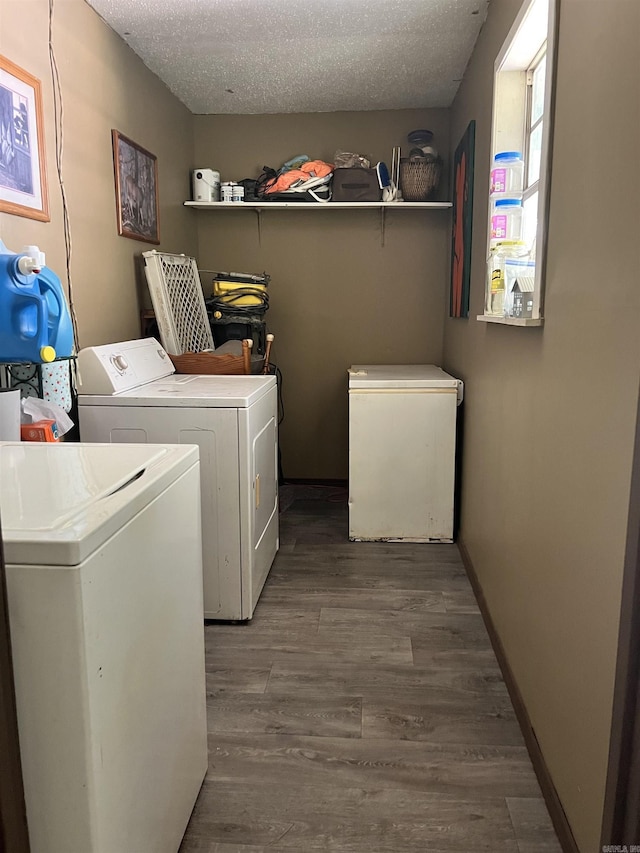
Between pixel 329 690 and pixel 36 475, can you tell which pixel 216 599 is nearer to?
pixel 329 690

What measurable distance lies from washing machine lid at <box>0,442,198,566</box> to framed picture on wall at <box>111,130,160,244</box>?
173 centimetres

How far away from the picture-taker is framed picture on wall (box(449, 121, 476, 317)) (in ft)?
9.82

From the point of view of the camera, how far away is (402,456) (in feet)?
10.5

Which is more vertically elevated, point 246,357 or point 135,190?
point 135,190

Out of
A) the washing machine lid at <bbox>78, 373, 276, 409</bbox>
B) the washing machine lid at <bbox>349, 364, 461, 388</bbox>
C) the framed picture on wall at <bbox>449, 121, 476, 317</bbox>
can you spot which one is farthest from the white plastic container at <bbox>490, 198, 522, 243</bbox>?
the washing machine lid at <bbox>78, 373, 276, 409</bbox>

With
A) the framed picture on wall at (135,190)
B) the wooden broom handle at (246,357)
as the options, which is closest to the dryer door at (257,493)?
the wooden broom handle at (246,357)

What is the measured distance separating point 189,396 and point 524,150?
5.14 ft

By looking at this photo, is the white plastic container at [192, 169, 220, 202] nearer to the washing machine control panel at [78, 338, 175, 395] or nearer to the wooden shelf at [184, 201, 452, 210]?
the wooden shelf at [184, 201, 452, 210]

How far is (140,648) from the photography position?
115 centimetres

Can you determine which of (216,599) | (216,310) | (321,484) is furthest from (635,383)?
(321,484)

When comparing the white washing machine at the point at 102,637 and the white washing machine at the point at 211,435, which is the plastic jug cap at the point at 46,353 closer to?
the white washing machine at the point at 102,637

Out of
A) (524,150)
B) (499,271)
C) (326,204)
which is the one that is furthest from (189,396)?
(326,204)

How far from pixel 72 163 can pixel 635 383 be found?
2.15 m

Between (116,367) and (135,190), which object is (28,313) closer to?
(116,367)
